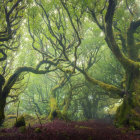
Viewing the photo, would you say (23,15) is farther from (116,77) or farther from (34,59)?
(116,77)

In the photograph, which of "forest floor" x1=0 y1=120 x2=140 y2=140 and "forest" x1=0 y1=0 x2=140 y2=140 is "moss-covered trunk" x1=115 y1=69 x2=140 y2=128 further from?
"forest floor" x1=0 y1=120 x2=140 y2=140

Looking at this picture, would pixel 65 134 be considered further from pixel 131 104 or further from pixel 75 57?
pixel 131 104

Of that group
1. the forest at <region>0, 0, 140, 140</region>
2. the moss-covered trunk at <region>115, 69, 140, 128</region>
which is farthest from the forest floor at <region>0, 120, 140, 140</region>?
the moss-covered trunk at <region>115, 69, 140, 128</region>

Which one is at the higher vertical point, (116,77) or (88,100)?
(116,77)

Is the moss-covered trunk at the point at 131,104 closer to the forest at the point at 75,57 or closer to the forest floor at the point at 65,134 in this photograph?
the forest at the point at 75,57

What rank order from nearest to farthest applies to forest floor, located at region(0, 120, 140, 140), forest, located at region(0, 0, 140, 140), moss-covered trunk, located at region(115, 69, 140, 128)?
forest floor, located at region(0, 120, 140, 140) < forest, located at region(0, 0, 140, 140) < moss-covered trunk, located at region(115, 69, 140, 128)

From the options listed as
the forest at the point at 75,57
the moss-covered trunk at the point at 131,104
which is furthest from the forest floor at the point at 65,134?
the moss-covered trunk at the point at 131,104

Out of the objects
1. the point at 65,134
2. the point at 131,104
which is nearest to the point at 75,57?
the point at 131,104

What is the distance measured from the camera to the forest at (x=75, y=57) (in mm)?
6969

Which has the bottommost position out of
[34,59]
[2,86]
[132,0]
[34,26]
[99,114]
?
[99,114]

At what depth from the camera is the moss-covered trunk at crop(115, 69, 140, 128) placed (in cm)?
866

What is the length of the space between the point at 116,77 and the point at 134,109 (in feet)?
29.3

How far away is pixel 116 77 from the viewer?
1761 centimetres

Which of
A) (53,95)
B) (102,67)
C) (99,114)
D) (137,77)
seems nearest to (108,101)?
(99,114)
